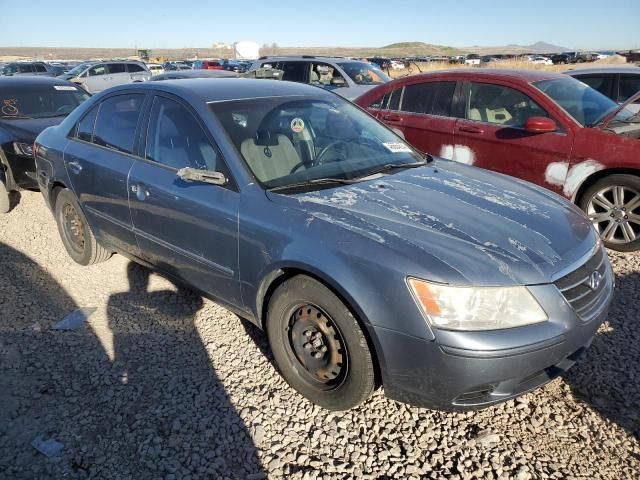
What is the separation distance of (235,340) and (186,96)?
1.63 m

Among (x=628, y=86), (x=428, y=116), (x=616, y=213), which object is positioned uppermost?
(x=628, y=86)

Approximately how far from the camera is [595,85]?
707 centimetres

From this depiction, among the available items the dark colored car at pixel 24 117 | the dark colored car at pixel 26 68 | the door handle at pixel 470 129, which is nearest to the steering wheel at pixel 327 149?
the door handle at pixel 470 129

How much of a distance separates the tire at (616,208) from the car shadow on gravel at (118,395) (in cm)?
369

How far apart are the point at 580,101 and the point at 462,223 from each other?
3619 mm

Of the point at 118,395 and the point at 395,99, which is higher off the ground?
the point at 395,99

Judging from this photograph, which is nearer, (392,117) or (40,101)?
(392,117)

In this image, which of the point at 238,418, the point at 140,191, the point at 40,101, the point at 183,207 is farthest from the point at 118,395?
the point at 40,101

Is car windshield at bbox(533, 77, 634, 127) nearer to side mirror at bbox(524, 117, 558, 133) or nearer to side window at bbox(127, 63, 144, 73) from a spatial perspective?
side mirror at bbox(524, 117, 558, 133)

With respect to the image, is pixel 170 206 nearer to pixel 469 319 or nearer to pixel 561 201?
pixel 469 319

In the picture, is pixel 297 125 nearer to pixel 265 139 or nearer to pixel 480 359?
pixel 265 139

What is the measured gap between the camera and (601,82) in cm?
702

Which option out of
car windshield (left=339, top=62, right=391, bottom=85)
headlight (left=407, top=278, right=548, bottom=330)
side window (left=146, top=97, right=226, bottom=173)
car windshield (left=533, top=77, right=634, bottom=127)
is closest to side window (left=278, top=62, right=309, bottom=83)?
car windshield (left=339, top=62, right=391, bottom=85)

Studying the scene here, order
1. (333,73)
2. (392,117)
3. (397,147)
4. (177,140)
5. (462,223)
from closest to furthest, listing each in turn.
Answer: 1. (462,223)
2. (177,140)
3. (397,147)
4. (392,117)
5. (333,73)
